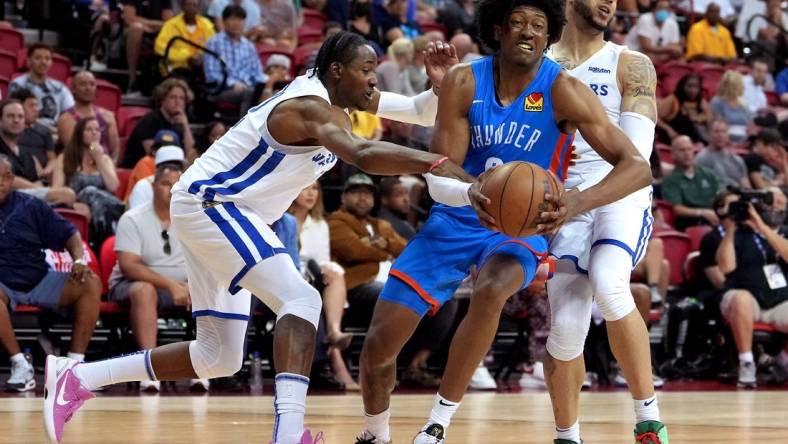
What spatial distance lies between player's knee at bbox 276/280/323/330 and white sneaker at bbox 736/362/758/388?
6618mm

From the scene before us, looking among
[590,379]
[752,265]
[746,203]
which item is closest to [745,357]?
[752,265]

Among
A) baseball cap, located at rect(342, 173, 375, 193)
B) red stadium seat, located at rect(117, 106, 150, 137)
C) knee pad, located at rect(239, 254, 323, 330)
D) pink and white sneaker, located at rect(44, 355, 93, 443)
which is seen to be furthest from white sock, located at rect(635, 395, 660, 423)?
red stadium seat, located at rect(117, 106, 150, 137)

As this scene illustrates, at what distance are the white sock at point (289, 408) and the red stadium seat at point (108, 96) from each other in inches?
302

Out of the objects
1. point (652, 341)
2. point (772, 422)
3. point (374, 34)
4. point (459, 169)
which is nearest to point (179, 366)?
point (459, 169)

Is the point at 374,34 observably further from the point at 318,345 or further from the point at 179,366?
the point at 179,366

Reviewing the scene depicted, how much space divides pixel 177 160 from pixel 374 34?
5.52 meters

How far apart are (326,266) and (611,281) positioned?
4.65 meters

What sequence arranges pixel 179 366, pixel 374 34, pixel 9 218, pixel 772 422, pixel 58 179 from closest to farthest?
1. pixel 179 366
2. pixel 772 422
3. pixel 9 218
4. pixel 58 179
5. pixel 374 34

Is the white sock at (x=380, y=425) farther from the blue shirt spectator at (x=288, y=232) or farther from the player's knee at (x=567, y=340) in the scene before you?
the blue shirt spectator at (x=288, y=232)

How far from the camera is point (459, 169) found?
4691 millimetres

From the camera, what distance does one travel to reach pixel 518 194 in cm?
432

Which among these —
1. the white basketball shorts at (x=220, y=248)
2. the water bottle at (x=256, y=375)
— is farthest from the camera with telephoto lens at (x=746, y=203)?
the white basketball shorts at (x=220, y=248)

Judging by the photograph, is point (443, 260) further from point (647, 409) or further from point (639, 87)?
point (639, 87)

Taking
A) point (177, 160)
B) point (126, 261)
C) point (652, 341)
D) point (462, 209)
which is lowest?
point (652, 341)
